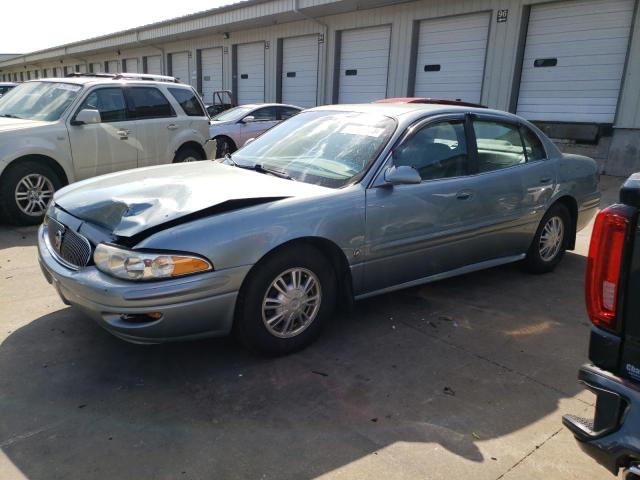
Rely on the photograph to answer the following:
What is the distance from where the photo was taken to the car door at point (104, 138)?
680cm

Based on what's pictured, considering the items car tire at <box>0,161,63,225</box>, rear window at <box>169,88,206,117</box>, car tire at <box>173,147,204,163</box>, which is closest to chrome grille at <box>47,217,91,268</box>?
car tire at <box>0,161,63,225</box>

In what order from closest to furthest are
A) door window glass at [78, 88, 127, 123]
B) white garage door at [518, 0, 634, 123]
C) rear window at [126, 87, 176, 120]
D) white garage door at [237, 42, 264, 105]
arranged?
door window glass at [78, 88, 127, 123]
rear window at [126, 87, 176, 120]
white garage door at [518, 0, 634, 123]
white garage door at [237, 42, 264, 105]

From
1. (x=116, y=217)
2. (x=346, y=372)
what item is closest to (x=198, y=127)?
(x=116, y=217)

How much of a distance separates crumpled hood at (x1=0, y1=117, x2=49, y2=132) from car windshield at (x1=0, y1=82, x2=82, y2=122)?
17cm

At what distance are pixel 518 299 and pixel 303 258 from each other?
88.1 inches

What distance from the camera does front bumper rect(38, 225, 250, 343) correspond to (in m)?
2.80

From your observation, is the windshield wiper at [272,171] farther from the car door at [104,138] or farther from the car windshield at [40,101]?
the car windshield at [40,101]

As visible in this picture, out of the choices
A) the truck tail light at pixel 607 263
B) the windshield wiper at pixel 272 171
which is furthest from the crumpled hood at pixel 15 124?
the truck tail light at pixel 607 263

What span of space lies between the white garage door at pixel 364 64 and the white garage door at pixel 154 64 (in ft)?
45.1

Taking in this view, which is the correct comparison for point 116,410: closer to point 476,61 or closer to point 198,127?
point 198,127

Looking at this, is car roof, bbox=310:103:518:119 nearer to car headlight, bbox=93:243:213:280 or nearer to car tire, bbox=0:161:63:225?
car headlight, bbox=93:243:213:280

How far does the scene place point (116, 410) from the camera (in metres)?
2.79

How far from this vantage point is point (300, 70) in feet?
60.1

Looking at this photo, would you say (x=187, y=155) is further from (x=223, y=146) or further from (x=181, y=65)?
(x=181, y=65)
